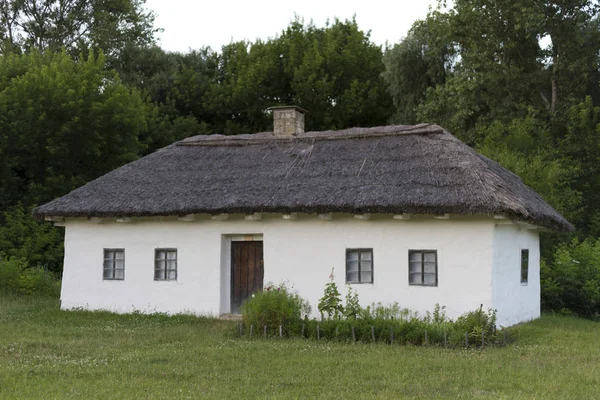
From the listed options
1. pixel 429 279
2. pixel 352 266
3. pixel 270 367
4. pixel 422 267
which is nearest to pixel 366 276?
pixel 352 266

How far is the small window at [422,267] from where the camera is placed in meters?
14.0

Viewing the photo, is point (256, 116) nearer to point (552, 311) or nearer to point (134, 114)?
point (134, 114)

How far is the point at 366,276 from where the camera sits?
1452 cm

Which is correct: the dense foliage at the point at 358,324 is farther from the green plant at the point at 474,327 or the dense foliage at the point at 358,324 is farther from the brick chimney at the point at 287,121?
the brick chimney at the point at 287,121

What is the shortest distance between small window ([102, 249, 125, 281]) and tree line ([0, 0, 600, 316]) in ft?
25.8

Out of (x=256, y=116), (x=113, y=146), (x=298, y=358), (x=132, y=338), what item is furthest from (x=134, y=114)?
(x=298, y=358)

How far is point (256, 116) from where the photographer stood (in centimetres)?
3356

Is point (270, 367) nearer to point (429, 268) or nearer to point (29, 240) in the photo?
point (429, 268)

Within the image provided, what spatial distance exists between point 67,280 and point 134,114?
37.8 feet

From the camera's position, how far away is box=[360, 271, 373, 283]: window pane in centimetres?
1447

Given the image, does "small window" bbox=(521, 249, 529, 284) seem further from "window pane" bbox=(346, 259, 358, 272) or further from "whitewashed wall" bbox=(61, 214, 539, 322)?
"window pane" bbox=(346, 259, 358, 272)

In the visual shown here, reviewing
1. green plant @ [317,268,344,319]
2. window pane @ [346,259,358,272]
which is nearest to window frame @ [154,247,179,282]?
window pane @ [346,259,358,272]

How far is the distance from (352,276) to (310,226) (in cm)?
134

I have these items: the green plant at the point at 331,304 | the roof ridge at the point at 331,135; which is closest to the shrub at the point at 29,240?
the roof ridge at the point at 331,135
